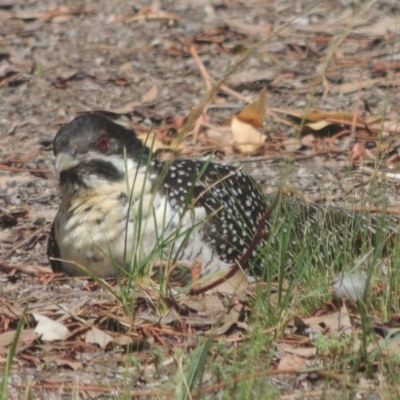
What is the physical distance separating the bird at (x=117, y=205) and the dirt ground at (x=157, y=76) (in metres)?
0.22

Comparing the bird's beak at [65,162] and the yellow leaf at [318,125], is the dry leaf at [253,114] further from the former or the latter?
the bird's beak at [65,162]

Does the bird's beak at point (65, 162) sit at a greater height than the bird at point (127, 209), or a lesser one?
greater

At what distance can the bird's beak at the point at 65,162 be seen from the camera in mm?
6078

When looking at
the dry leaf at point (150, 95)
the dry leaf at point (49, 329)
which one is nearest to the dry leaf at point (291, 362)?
the dry leaf at point (49, 329)

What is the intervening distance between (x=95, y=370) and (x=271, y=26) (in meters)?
6.27

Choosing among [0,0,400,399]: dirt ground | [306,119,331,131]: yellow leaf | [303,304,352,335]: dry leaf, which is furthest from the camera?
[306,119,331,131]: yellow leaf

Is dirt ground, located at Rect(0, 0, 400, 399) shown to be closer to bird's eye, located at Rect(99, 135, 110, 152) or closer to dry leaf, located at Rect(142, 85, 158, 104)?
dry leaf, located at Rect(142, 85, 158, 104)

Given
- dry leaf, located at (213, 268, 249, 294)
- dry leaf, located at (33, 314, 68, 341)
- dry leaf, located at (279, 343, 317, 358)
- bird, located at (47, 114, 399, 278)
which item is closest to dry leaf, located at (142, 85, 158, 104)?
bird, located at (47, 114, 399, 278)

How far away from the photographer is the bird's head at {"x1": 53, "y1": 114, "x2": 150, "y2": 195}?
20.2ft

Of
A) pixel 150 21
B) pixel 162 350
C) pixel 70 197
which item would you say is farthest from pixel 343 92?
pixel 162 350

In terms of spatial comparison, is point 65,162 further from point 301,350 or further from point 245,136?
point 245,136

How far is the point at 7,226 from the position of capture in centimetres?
732

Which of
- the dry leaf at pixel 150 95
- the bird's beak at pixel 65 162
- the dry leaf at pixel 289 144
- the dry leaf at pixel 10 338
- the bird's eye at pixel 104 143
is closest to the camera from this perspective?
the dry leaf at pixel 10 338

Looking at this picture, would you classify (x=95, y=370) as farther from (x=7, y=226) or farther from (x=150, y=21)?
(x=150, y=21)
